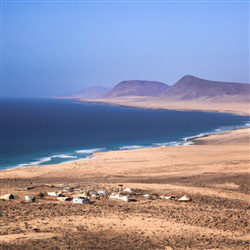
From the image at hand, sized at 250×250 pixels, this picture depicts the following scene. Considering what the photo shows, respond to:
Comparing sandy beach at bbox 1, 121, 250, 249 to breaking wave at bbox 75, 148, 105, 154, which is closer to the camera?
sandy beach at bbox 1, 121, 250, 249

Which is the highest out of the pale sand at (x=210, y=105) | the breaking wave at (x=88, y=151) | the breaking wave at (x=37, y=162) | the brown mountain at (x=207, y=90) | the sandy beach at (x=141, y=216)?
the brown mountain at (x=207, y=90)

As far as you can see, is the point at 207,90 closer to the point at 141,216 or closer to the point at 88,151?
the point at 88,151

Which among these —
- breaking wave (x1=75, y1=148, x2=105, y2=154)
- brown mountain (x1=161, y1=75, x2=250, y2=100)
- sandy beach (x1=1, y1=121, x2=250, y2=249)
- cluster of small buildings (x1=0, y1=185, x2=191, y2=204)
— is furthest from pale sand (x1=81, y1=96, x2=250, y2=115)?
cluster of small buildings (x1=0, y1=185, x2=191, y2=204)

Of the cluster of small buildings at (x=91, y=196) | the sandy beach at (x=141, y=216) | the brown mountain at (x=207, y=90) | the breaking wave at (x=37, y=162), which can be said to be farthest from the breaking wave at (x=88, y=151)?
the brown mountain at (x=207, y=90)

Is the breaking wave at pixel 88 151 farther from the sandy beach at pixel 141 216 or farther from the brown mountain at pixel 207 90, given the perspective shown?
the brown mountain at pixel 207 90

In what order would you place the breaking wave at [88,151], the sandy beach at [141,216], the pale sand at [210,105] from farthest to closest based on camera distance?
the pale sand at [210,105] → the breaking wave at [88,151] → the sandy beach at [141,216]

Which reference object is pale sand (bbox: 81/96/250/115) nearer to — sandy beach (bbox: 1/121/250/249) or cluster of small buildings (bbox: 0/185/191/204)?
sandy beach (bbox: 1/121/250/249)

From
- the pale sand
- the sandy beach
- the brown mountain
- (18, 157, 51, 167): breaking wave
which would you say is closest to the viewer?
the sandy beach

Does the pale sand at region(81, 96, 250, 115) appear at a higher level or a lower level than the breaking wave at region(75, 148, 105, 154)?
higher

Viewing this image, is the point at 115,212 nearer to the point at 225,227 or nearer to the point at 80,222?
the point at 80,222
